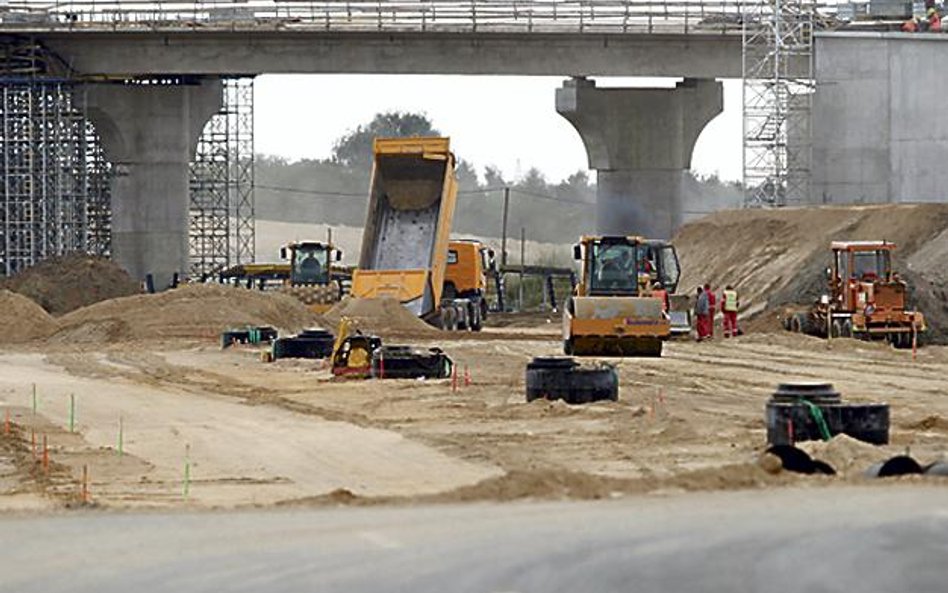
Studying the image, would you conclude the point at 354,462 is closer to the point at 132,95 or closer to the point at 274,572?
the point at 274,572

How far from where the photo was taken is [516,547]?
45.6 feet

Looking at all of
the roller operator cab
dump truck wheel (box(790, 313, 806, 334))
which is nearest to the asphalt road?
the roller operator cab

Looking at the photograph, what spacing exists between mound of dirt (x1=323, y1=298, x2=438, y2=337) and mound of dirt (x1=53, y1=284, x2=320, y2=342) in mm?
1766

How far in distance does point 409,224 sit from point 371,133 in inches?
4885

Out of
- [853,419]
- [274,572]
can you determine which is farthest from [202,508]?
[853,419]

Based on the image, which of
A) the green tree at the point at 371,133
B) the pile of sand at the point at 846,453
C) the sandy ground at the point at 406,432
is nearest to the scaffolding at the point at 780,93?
the sandy ground at the point at 406,432

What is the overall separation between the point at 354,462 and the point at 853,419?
4.60 m

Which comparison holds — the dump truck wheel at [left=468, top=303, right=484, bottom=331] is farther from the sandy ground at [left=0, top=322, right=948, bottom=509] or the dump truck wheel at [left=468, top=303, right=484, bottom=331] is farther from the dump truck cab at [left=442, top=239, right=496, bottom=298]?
the sandy ground at [left=0, top=322, right=948, bottom=509]

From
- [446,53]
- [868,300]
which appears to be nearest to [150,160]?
[446,53]

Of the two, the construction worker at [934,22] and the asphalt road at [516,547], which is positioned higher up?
the construction worker at [934,22]

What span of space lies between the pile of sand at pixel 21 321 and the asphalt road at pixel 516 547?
110 feet

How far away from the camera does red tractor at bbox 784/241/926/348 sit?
44.2 m

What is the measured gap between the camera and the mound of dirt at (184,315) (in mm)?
49031

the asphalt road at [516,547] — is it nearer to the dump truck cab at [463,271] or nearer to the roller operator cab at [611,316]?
the roller operator cab at [611,316]
